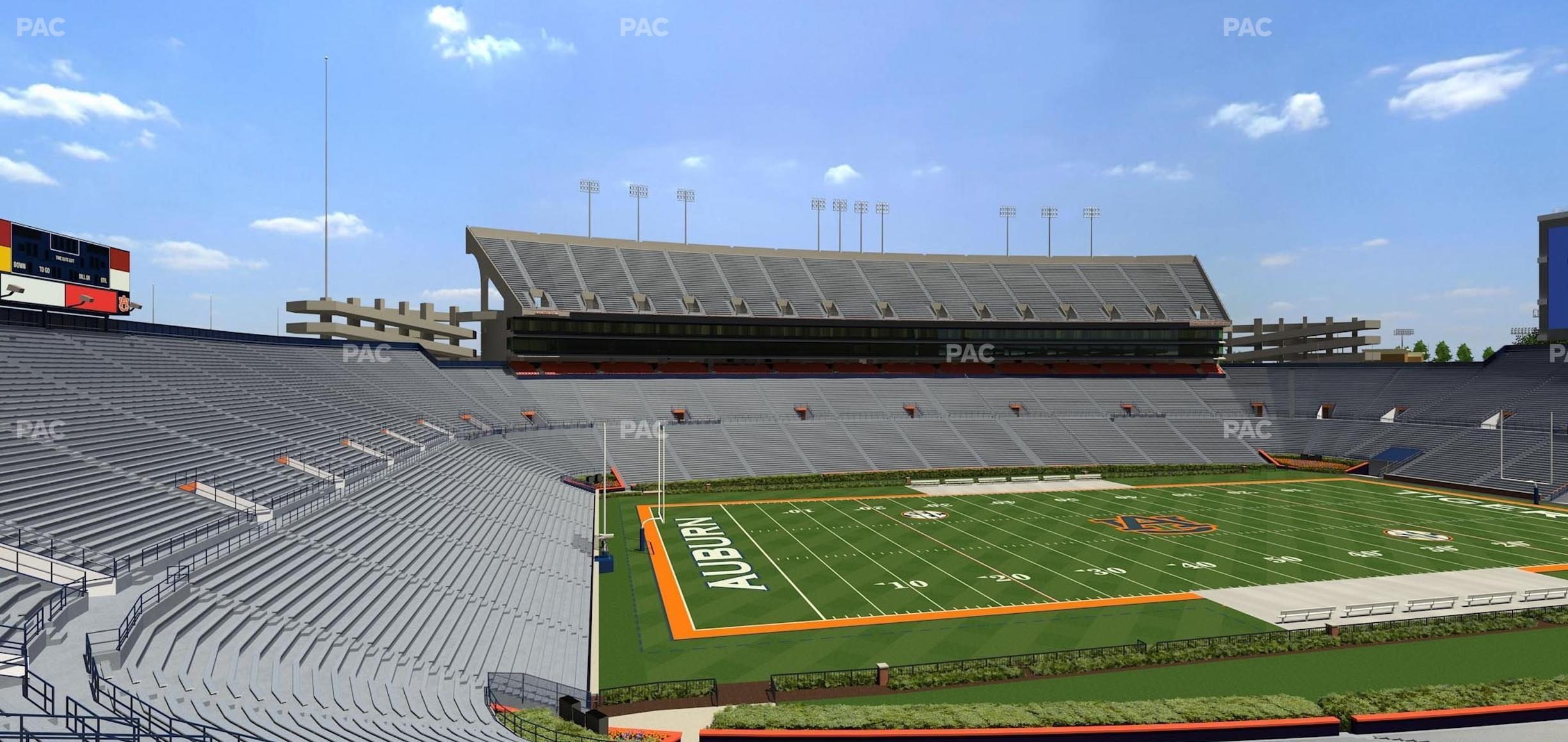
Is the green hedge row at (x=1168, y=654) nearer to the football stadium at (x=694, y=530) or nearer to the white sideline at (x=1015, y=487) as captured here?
the football stadium at (x=694, y=530)

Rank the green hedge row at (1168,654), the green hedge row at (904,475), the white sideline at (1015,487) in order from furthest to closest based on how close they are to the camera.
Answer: the green hedge row at (904,475), the white sideline at (1015,487), the green hedge row at (1168,654)

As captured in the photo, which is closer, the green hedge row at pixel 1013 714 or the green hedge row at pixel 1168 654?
the green hedge row at pixel 1013 714

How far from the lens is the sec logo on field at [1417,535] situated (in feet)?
101

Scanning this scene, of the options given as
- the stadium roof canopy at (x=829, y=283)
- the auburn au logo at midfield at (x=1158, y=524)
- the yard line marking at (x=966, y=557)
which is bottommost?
the yard line marking at (x=966, y=557)

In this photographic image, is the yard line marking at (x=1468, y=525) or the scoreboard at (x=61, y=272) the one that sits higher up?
the scoreboard at (x=61, y=272)

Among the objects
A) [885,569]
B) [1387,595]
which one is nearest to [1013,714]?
[885,569]

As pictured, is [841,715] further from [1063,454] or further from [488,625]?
[1063,454]

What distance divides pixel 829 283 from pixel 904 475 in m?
22.9

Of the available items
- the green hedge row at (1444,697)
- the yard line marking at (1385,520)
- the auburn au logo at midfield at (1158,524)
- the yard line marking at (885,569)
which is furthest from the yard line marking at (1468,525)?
the yard line marking at (885,569)

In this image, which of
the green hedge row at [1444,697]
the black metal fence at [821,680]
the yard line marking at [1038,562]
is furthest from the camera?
the yard line marking at [1038,562]

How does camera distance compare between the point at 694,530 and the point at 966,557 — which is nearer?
the point at 966,557

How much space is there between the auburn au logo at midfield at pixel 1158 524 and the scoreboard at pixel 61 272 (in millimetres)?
37633

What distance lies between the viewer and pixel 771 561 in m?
27.5

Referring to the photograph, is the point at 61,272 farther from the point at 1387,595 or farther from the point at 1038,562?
the point at 1387,595
